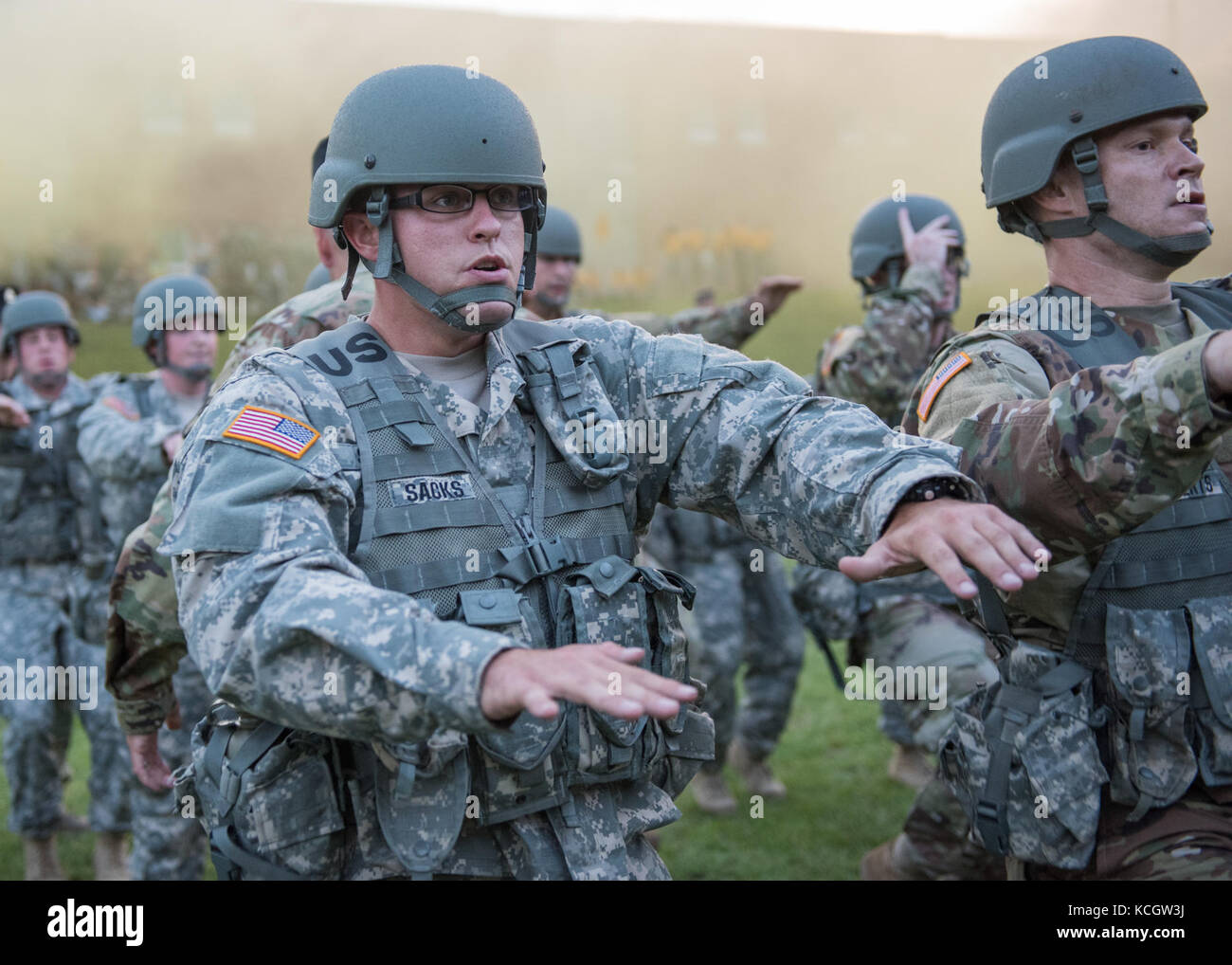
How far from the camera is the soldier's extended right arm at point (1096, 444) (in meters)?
2.24

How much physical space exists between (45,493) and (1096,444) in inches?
227

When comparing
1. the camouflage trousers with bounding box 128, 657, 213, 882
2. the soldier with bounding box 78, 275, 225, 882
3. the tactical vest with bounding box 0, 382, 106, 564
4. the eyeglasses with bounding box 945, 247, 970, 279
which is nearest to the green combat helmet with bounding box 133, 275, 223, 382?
the soldier with bounding box 78, 275, 225, 882

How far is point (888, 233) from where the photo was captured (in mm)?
6000

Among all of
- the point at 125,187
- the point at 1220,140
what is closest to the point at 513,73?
the point at 125,187

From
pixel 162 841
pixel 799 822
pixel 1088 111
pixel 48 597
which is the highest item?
pixel 1088 111

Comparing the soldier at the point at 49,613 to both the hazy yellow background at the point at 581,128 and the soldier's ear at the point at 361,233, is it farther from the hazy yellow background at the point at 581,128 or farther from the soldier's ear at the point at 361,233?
the hazy yellow background at the point at 581,128

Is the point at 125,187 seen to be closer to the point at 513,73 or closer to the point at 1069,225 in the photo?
the point at 513,73

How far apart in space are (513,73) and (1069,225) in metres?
18.8

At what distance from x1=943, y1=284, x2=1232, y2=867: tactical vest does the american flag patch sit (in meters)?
1.56

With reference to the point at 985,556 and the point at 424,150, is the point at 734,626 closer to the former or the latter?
the point at 424,150

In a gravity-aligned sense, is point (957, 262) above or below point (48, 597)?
above

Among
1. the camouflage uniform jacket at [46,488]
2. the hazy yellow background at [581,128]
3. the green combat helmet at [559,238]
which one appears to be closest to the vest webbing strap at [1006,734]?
the green combat helmet at [559,238]

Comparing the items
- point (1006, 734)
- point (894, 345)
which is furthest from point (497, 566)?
point (894, 345)

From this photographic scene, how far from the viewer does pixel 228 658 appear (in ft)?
6.73
